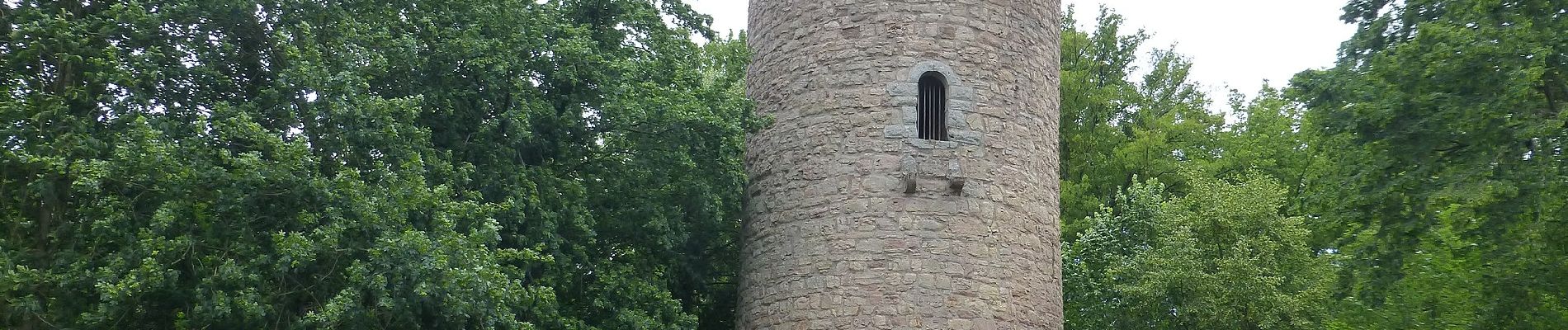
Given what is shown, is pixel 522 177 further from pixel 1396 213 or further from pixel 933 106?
pixel 1396 213

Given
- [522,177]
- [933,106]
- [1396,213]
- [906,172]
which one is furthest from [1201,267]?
[522,177]

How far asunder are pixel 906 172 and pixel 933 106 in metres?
0.91

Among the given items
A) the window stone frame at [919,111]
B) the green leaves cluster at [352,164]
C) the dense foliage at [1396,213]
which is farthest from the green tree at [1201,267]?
the green leaves cluster at [352,164]

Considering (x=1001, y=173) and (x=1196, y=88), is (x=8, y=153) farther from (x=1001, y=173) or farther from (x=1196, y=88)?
(x=1196, y=88)

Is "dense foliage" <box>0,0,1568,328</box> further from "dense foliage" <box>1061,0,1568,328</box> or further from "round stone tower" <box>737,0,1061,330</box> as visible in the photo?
"round stone tower" <box>737,0,1061,330</box>

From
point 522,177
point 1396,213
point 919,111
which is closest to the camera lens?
point 522,177

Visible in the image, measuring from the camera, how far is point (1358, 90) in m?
16.4

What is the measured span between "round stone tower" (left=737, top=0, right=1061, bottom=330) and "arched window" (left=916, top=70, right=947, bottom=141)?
0.01 m

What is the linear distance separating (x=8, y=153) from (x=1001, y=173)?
8.55 meters

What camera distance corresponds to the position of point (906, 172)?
15281 millimetres

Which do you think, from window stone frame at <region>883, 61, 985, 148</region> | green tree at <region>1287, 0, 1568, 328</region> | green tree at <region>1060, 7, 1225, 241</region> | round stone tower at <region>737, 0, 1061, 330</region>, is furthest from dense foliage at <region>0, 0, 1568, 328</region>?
green tree at <region>1060, 7, 1225, 241</region>

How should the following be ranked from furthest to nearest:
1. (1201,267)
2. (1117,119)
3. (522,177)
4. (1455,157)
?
(1117,119)
(1201,267)
(1455,157)
(522,177)

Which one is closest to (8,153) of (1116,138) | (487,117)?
(487,117)

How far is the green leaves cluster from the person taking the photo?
1273 cm
